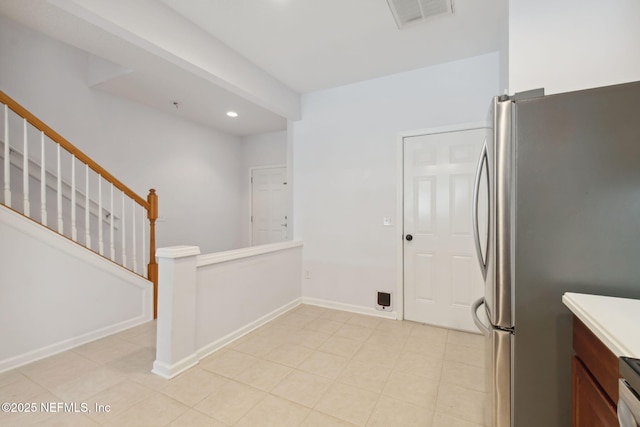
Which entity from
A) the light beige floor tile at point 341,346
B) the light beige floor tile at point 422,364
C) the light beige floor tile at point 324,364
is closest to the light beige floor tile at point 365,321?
the light beige floor tile at point 341,346

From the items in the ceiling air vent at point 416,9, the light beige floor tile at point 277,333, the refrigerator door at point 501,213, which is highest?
the ceiling air vent at point 416,9

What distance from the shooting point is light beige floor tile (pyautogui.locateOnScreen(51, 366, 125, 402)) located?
1.76 m

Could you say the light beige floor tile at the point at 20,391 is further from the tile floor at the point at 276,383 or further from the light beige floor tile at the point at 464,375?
the light beige floor tile at the point at 464,375

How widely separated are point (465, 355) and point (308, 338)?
4.42 feet

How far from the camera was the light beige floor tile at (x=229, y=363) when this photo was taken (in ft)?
6.77

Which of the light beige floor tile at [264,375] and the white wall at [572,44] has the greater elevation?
the white wall at [572,44]

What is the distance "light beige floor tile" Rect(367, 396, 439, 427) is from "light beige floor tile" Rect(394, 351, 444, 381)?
37cm

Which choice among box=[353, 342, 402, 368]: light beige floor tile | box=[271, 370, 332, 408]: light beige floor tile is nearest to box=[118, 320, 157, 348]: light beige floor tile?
box=[271, 370, 332, 408]: light beige floor tile

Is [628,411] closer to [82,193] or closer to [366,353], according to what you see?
[366,353]

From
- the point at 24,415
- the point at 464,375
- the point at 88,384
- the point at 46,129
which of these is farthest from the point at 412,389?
the point at 46,129

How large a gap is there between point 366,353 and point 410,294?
94cm

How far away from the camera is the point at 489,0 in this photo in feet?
6.47

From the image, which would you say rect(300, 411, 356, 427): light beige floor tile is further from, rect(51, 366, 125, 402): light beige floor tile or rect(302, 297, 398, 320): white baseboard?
rect(302, 297, 398, 320): white baseboard

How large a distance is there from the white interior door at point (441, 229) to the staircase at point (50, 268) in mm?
2880
